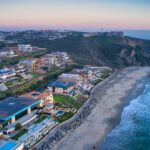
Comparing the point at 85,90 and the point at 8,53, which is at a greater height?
the point at 8,53

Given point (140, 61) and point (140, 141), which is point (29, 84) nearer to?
point (140, 141)

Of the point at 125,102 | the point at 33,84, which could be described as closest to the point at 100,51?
the point at 125,102

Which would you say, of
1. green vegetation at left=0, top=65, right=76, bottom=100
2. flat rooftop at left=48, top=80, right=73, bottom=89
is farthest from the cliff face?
flat rooftop at left=48, top=80, right=73, bottom=89

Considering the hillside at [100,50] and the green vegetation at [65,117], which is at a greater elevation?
the hillside at [100,50]

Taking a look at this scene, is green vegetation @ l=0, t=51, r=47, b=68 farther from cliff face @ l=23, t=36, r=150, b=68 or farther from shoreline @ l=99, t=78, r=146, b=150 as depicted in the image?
shoreline @ l=99, t=78, r=146, b=150

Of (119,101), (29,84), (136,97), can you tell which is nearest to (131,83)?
(136,97)

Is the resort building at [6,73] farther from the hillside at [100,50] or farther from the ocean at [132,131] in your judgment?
the hillside at [100,50]

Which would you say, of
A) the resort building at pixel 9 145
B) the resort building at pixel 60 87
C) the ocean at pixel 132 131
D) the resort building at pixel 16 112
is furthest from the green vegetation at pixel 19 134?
the resort building at pixel 60 87

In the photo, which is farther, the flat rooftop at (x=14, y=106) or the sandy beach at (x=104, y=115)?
the flat rooftop at (x=14, y=106)
